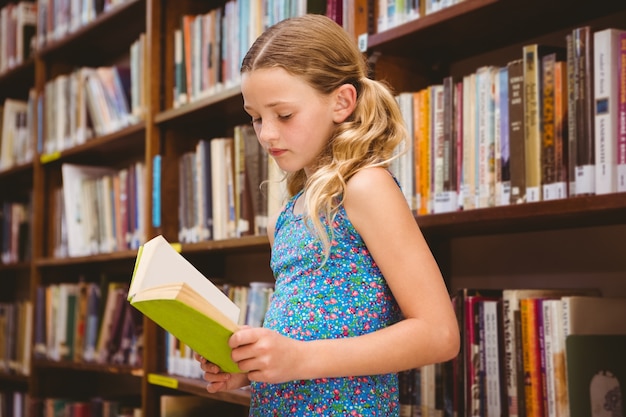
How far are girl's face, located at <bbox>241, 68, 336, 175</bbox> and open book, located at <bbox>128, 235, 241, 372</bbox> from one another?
26cm

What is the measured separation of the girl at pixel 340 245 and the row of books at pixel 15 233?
2.60m

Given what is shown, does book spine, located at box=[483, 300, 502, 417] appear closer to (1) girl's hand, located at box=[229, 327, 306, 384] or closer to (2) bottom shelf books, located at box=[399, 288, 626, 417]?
(2) bottom shelf books, located at box=[399, 288, 626, 417]

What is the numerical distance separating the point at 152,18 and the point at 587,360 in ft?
5.99

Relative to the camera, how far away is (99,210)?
2990mm

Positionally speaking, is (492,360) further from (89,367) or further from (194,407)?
(89,367)

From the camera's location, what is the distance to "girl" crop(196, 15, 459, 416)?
44.1 inches

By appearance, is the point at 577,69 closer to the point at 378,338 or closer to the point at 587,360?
the point at 587,360

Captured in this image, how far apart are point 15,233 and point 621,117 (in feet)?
9.90

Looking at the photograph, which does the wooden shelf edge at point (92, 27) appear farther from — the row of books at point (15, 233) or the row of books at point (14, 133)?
the row of books at point (15, 233)

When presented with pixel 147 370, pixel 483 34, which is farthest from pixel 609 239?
pixel 147 370

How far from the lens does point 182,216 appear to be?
8.29ft

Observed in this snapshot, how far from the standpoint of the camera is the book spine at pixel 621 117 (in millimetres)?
1307

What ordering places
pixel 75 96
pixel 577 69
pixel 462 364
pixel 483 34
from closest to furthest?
pixel 577 69 < pixel 462 364 < pixel 483 34 < pixel 75 96

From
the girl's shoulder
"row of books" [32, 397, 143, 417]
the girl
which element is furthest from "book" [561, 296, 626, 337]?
"row of books" [32, 397, 143, 417]
